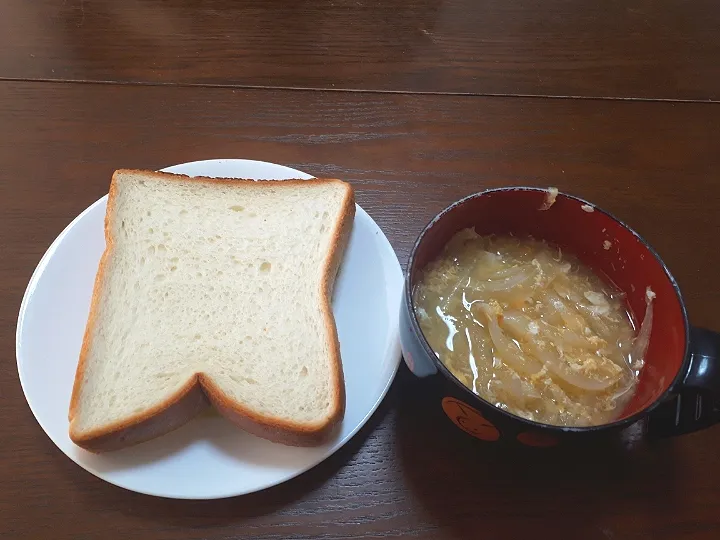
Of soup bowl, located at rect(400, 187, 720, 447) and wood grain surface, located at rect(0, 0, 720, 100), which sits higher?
wood grain surface, located at rect(0, 0, 720, 100)

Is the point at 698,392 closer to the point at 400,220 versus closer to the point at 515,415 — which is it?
the point at 515,415

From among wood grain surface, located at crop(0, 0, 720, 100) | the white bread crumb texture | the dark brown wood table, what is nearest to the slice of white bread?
the white bread crumb texture

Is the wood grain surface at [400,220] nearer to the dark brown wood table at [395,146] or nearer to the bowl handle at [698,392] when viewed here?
the dark brown wood table at [395,146]

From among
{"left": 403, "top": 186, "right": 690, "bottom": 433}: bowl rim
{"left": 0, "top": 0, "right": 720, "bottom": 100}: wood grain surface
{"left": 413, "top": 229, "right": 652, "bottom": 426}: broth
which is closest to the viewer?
{"left": 403, "top": 186, "right": 690, "bottom": 433}: bowl rim

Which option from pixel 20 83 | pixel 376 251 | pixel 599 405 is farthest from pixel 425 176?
pixel 20 83

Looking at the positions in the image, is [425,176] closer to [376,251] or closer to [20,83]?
[376,251]

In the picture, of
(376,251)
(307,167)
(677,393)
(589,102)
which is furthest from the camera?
(589,102)

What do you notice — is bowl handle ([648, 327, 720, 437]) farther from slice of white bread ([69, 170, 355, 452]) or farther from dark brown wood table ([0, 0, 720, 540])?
slice of white bread ([69, 170, 355, 452])
